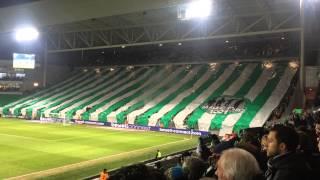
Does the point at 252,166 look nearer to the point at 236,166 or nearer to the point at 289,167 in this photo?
the point at 236,166

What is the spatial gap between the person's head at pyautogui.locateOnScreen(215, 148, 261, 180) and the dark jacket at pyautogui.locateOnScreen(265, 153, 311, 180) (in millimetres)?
369

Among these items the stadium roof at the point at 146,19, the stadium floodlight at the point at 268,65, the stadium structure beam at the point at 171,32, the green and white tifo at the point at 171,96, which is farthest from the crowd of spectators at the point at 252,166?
the stadium floodlight at the point at 268,65

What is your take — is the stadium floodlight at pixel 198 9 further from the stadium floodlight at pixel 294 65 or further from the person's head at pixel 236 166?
the person's head at pixel 236 166

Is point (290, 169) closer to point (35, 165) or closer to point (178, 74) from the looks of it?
point (35, 165)

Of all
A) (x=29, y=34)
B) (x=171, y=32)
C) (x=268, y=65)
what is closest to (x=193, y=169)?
(x=171, y=32)

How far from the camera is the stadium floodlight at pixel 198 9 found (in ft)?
62.2

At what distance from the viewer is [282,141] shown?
3.36m

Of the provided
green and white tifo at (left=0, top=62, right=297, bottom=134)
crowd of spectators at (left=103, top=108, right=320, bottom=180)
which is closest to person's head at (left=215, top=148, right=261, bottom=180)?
crowd of spectators at (left=103, top=108, right=320, bottom=180)

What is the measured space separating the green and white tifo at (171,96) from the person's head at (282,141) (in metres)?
18.6

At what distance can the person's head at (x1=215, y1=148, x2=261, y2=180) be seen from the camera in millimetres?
2646

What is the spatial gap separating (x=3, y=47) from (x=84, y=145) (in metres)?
22.4

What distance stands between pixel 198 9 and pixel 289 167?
17684 millimetres

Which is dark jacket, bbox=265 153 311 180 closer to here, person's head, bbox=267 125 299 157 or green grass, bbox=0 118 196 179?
person's head, bbox=267 125 299 157

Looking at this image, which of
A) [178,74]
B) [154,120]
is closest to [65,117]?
[154,120]
